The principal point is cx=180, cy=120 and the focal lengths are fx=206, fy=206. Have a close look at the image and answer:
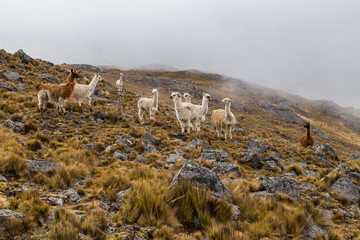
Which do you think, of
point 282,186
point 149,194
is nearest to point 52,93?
point 149,194

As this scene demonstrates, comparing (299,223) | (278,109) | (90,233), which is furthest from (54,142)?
(278,109)

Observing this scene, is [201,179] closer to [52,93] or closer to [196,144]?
[196,144]

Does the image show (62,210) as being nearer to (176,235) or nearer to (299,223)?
(176,235)

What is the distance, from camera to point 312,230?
3.70 m

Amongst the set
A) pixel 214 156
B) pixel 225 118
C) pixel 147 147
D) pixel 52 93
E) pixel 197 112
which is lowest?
pixel 214 156

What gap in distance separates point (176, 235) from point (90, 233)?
3.70 feet

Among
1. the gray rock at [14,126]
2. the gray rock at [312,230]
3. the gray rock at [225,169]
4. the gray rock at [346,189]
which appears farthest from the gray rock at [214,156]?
the gray rock at [14,126]

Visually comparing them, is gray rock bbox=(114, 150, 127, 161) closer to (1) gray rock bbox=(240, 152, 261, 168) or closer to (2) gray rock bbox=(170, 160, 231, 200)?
(2) gray rock bbox=(170, 160, 231, 200)

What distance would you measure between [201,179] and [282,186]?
259 centimetres

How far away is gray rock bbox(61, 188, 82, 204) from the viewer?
368 centimetres

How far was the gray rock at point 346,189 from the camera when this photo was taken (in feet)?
20.3

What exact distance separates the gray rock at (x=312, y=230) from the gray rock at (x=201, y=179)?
4.57 ft

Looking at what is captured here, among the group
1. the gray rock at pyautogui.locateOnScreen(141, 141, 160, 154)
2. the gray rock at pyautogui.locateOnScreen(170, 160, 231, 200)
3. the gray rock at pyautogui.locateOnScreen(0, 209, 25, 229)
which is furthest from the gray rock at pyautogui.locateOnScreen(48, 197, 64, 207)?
the gray rock at pyautogui.locateOnScreen(141, 141, 160, 154)

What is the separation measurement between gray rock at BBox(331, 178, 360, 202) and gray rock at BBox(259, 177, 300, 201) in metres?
2.19
